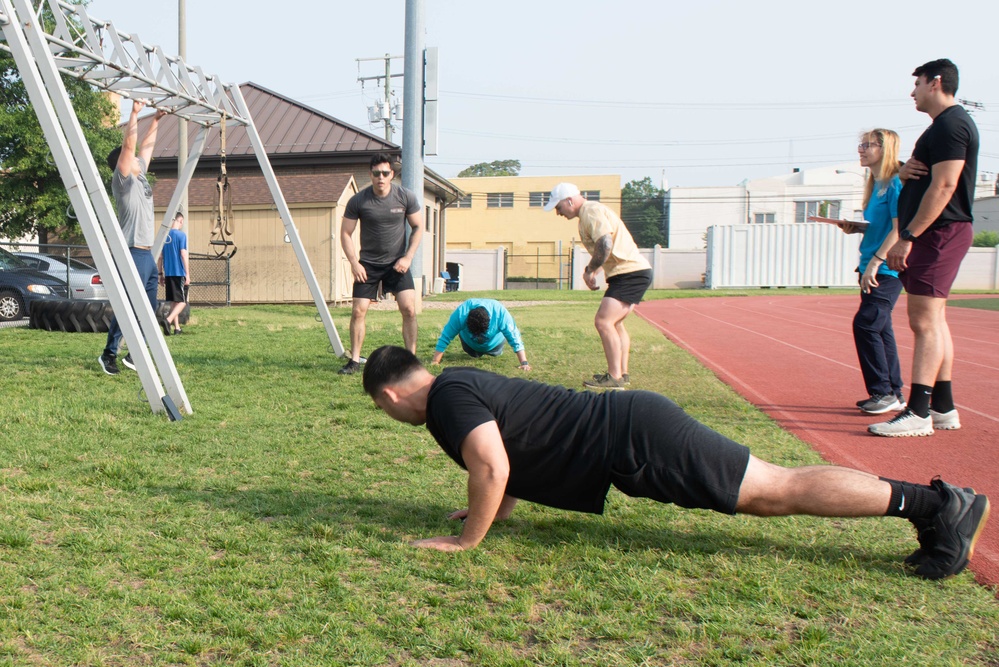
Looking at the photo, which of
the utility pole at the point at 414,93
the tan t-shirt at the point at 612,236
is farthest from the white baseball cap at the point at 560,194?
A: the utility pole at the point at 414,93

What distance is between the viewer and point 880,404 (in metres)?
5.64

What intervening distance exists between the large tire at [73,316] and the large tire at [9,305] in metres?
2.83

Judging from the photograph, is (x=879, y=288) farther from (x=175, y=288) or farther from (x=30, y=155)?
(x=30, y=155)

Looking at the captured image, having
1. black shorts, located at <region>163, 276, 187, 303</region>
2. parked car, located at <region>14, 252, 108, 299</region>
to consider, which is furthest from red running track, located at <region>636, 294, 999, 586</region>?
parked car, located at <region>14, 252, 108, 299</region>

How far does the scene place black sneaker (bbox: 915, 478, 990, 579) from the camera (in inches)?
107

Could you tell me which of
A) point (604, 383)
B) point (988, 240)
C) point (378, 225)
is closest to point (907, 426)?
point (604, 383)

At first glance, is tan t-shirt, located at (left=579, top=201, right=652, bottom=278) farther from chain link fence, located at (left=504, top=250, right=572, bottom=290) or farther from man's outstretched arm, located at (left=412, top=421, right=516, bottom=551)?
chain link fence, located at (left=504, top=250, right=572, bottom=290)

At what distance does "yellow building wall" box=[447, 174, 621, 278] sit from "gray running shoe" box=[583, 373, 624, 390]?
47314 mm

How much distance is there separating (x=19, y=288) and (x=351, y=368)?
9.55 meters

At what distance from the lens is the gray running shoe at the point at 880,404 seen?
18.5 ft

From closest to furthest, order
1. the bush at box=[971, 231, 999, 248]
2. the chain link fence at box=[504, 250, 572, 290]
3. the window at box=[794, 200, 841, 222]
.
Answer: the chain link fence at box=[504, 250, 572, 290], the bush at box=[971, 231, 999, 248], the window at box=[794, 200, 841, 222]

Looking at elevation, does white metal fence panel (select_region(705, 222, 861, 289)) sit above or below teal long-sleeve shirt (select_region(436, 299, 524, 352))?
above

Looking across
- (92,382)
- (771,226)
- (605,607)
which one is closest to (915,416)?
(605,607)

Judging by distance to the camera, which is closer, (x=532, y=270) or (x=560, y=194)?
(x=560, y=194)
